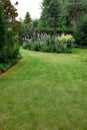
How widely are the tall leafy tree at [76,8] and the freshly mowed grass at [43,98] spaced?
1988 centimetres

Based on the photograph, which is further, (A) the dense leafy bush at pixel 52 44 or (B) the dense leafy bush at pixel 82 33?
(B) the dense leafy bush at pixel 82 33

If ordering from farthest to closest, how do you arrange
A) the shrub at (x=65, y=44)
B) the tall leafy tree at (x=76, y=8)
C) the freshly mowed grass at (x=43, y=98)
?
the tall leafy tree at (x=76, y=8), the shrub at (x=65, y=44), the freshly mowed grass at (x=43, y=98)

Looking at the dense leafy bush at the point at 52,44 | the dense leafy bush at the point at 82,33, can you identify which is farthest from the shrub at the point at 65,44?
the dense leafy bush at the point at 82,33

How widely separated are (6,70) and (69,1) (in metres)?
21.1

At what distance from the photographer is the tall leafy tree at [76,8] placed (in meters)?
30.6

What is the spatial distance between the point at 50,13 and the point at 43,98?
76.6ft

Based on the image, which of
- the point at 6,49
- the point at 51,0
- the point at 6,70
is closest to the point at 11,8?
the point at 6,49

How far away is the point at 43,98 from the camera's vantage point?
24.6ft

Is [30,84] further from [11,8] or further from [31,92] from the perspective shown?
[11,8]

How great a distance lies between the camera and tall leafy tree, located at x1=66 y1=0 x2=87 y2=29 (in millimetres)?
30609

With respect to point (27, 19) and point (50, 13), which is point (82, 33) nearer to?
point (50, 13)

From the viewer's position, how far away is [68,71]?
11328 millimetres

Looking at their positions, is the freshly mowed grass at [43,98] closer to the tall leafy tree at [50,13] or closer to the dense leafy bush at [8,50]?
the dense leafy bush at [8,50]

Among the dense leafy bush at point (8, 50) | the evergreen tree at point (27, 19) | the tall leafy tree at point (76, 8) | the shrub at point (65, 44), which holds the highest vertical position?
the tall leafy tree at point (76, 8)
